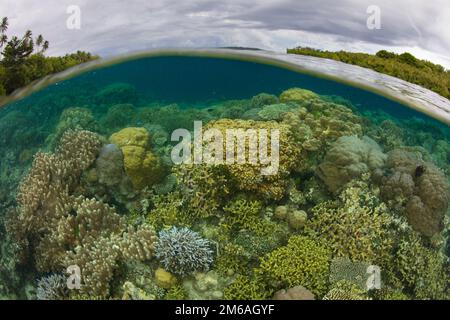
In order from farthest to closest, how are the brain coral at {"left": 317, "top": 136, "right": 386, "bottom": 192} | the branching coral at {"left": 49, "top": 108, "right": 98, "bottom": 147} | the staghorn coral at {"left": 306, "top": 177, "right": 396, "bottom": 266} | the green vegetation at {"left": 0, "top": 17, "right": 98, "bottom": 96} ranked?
the green vegetation at {"left": 0, "top": 17, "right": 98, "bottom": 96} → the branching coral at {"left": 49, "top": 108, "right": 98, "bottom": 147} → the brain coral at {"left": 317, "top": 136, "right": 386, "bottom": 192} → the staghorn coral at {"left": 306, "top": 177, "right": 396, "bottom": 266}

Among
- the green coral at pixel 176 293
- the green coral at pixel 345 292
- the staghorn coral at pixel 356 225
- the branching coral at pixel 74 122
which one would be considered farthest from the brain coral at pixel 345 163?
the branching coral at pixel 74 122

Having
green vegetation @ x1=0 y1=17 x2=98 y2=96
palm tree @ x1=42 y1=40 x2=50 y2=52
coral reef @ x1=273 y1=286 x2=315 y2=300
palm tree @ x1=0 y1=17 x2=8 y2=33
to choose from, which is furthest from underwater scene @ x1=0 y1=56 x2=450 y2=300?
palm tree @ x1=0 y1=17 x2=8 y2=33

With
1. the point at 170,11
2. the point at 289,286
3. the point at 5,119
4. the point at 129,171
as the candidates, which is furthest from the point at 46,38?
the point at 289,286

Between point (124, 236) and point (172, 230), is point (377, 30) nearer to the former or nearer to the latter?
point (172, 230)

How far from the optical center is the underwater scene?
20.7 feet

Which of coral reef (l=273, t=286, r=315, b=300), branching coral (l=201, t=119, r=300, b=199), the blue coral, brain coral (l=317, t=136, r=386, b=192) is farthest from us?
brain coral (l=317, t=136, r=386, b=192)

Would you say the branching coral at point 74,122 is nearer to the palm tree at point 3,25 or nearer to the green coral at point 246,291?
the palm tree at point 3,25

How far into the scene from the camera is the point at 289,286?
623 cm

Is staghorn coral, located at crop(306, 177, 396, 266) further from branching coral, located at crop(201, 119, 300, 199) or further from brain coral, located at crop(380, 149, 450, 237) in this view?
branching coral, located at crop(201, 119, 300, 199)

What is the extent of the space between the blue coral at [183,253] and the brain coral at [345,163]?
7.33 ft

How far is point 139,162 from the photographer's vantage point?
22.5ft

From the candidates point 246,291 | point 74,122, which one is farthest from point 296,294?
point 74,122

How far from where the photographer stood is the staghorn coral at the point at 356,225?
6489 mm

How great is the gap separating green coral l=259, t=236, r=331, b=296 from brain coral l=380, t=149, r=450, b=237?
1.44 meters
